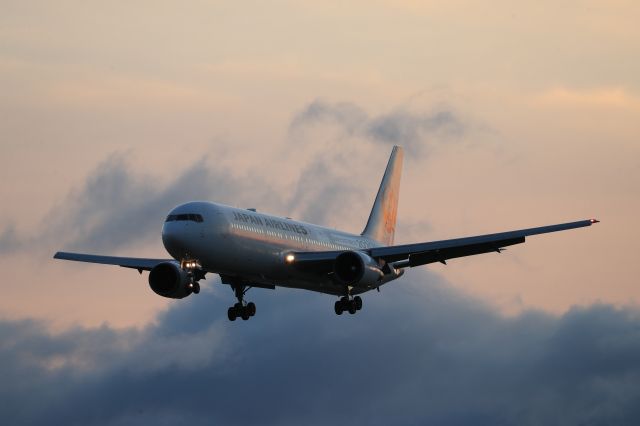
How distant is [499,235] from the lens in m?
70.1

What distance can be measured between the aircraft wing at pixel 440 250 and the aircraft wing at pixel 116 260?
30.8 feet

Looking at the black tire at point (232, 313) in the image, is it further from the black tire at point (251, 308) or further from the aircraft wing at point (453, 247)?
the aircraft wing at point (453, 247)

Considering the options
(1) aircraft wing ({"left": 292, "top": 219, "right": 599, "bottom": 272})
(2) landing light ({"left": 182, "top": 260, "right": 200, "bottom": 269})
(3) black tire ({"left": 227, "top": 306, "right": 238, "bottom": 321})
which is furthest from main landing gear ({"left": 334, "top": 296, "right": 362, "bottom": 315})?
(2) landing light ({"left": 182, "top": 260, "right": 200, "bottom": 269})

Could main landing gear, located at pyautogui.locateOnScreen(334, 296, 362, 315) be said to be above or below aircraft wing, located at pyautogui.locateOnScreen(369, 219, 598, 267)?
below

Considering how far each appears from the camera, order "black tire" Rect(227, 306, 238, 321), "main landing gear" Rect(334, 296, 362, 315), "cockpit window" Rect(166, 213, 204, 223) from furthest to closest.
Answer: "black tire" Rect(227, 306, 238, 321)
"main landing gear" Rect(334, 296, 362, 315)
"cockpit window" Rect(166, 213, 204, 223)

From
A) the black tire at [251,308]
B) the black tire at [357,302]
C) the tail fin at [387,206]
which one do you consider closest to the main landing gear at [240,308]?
the black tire at [251,308]

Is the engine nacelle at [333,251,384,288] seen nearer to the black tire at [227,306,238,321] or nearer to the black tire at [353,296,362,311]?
the black tire at [353,296,362,311]

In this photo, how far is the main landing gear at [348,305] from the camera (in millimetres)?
74625

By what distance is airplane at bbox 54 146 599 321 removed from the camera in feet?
212

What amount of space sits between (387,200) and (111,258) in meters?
24.5

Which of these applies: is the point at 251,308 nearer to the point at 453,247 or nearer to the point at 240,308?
the point at 240,308

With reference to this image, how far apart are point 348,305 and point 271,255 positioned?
818cm

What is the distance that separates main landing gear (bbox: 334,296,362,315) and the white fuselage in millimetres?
1272

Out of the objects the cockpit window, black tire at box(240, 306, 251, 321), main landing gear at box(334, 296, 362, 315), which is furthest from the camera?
black tire at box(240, 306, 251, 321)
